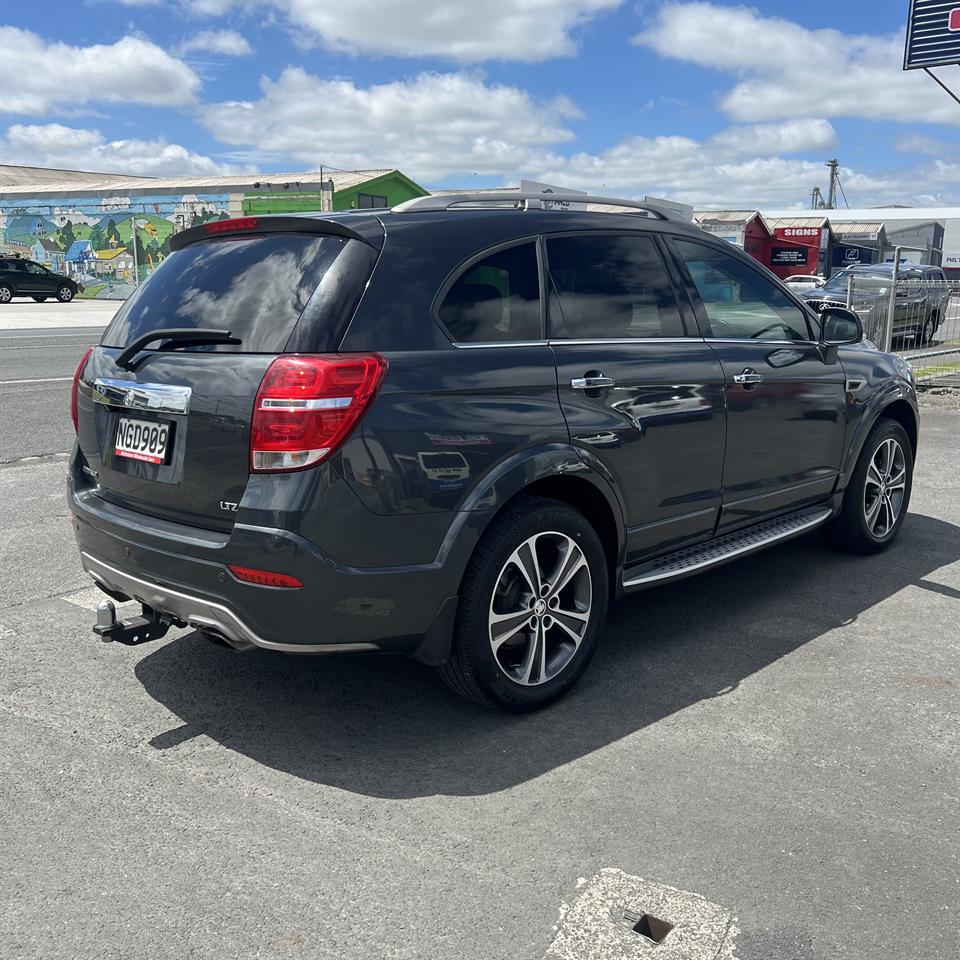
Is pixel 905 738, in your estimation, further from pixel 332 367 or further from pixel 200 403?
pixel 200 403

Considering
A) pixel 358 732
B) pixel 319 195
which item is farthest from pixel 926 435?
pixel 319 195

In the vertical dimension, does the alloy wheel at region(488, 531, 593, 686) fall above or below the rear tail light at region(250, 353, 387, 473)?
below

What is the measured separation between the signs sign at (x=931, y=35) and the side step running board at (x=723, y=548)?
676 inches

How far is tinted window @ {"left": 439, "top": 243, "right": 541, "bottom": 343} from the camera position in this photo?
3445 millimetres

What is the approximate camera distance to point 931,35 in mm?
18875

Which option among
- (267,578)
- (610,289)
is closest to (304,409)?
(267,578)

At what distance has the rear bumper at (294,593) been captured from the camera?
3.08m

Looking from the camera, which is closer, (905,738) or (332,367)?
(332,367)

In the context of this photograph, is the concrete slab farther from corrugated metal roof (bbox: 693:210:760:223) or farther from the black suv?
corrugated metal roof (bbox: 693:210:760:223)

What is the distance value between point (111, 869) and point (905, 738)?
8.69 feet

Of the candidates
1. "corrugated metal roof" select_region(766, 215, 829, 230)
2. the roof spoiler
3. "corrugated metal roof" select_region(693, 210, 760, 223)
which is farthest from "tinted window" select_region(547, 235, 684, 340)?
"corrugated metal roof" select_region(766, 215, 829, 230)

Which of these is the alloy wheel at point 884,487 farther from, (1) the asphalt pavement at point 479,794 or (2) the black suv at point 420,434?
(2) the black suv at point 420,434

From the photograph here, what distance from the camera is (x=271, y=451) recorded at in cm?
305

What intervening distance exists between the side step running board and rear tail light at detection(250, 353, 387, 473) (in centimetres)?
154
